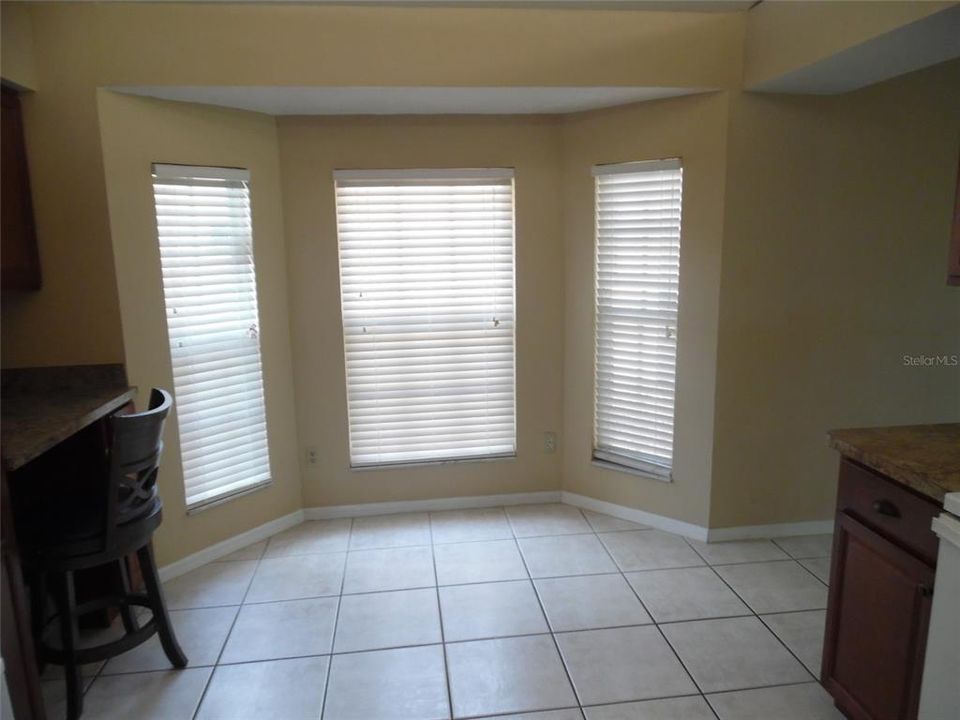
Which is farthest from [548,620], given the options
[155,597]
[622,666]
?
[155,597]

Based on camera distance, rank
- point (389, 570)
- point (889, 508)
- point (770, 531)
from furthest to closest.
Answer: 1. point (770, 531)
2. point (389, 570)
3. point (889, 508)

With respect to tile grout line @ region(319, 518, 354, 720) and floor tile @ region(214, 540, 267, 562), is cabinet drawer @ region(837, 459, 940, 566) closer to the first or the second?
tile grout line @ region(319, 518, 354, 720)

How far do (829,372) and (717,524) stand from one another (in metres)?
0.95

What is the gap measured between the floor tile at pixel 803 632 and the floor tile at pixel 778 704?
0.12 metres

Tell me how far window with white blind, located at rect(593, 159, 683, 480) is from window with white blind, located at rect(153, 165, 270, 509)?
72.3 inches

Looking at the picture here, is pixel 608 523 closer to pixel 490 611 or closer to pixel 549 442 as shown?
pixel 549 442

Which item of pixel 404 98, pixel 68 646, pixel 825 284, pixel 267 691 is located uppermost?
pixel 404 98

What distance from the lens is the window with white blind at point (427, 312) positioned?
10.6 ft

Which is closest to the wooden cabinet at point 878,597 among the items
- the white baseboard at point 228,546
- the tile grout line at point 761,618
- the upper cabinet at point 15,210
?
the tile grout line at point 761,618

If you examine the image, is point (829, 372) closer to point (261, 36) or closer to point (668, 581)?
point (668, 581)

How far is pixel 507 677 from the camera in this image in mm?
2188

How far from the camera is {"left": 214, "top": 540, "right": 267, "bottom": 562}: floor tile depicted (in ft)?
10.0

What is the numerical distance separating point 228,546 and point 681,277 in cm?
267

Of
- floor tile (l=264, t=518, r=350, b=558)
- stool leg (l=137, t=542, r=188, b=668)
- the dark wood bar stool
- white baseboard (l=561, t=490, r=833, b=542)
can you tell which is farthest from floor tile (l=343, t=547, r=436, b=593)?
white baseboard (l=561, t=490, r=833, b=542)
